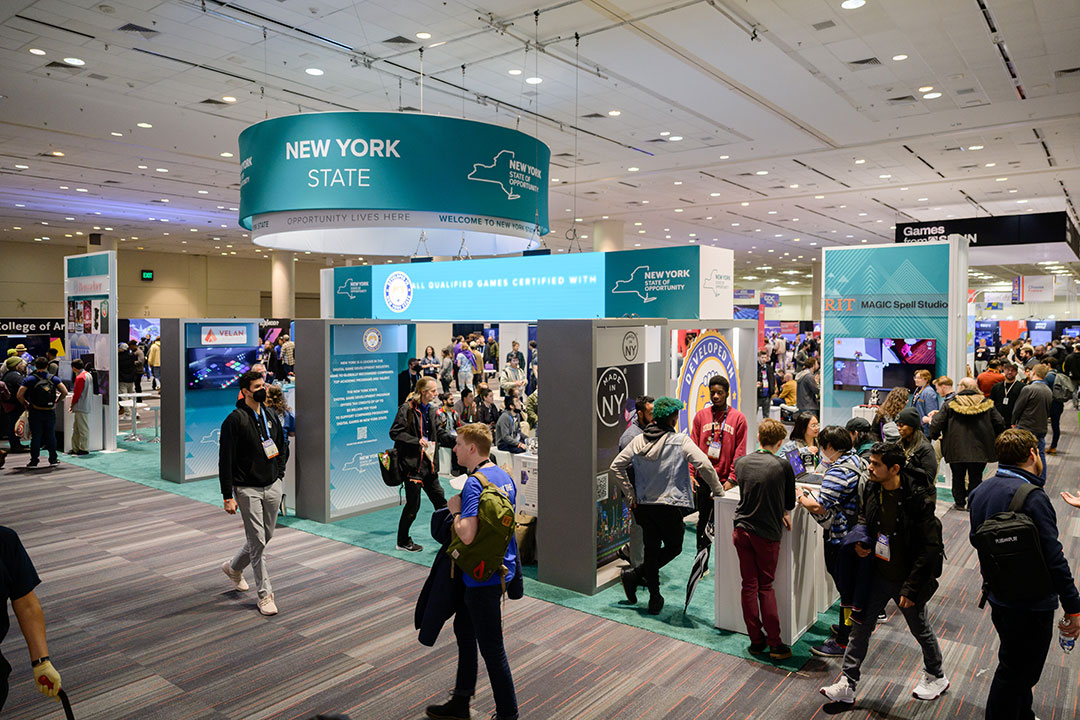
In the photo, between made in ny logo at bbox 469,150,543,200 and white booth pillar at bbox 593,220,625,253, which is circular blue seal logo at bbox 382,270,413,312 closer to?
made in ny logo at bbox 469,150,543,200

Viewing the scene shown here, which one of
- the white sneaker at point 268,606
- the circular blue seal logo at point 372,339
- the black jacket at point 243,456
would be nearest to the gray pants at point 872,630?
the white sneaker at point 268,606

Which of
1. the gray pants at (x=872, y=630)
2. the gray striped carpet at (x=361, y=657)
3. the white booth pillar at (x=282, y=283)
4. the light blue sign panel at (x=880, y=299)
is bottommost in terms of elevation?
the gray striped carpet at (x=361, y=657)

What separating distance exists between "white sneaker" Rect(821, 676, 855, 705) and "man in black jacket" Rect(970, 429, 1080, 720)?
2.01ft

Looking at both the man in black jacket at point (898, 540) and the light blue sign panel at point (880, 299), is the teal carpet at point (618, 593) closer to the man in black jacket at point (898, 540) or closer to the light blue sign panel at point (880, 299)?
the man in black jacket at point (898, 540)

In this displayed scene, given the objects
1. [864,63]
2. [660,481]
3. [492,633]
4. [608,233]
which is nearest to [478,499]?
[492,633]

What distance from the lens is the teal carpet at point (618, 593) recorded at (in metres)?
4.43

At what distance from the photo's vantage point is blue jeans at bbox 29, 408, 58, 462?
941 cm

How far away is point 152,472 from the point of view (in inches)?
367

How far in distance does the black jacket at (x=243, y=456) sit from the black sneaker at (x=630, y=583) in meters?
2.44

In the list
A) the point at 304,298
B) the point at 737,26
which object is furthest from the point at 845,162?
the point at 304,298

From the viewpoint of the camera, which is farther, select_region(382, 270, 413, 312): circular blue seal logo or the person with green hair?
select_region(382, 270, 413, 312): circular blue seal logo

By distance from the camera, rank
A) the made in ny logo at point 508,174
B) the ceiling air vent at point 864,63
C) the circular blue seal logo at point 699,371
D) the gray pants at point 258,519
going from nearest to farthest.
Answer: the made in ny logo at point 508,174 < the gray pants at point 258,519 < the circular blue seal logo at point 699,371 < the ceiling air vent at point 864,63

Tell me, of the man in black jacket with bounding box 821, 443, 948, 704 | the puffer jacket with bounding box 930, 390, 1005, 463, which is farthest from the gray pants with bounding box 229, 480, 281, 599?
the puffer jacket with bounding box 930, 390, 1005, 463

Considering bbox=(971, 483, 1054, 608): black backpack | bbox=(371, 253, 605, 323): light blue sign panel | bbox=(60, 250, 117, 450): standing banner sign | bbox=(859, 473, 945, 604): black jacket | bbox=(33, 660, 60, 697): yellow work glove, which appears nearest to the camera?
bbox=(33, 660, 60, 697): yellow work glove
